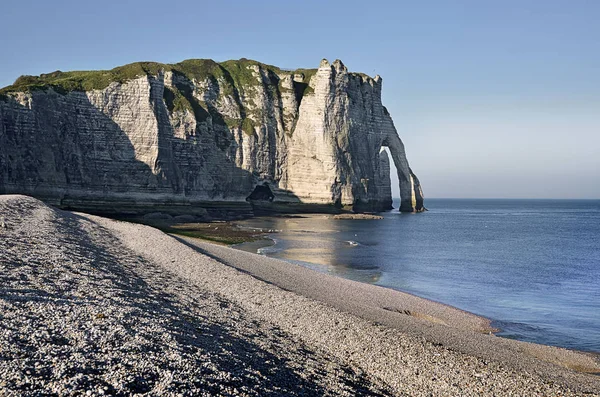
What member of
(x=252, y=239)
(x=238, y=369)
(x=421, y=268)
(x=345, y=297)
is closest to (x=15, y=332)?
(x=238, y=369)

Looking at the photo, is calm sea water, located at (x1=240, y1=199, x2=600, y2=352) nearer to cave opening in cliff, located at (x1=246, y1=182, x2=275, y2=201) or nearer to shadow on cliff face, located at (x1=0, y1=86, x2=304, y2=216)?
shadow on cliff face, located at (x1=0, y1=86, x2=304, y2=216)

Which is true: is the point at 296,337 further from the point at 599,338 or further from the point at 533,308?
the point at 533,308

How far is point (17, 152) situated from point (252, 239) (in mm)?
38491

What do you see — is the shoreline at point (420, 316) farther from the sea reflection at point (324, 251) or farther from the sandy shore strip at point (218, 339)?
the sea reflection at point (324, 251)

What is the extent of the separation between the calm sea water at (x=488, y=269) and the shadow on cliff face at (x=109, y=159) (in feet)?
89.6

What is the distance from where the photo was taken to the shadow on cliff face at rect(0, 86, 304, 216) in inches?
2601

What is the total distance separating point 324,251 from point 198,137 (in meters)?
50.9

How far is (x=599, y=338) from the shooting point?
61.2 feet

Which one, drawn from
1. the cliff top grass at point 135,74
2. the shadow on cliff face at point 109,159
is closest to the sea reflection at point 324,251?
the shadow on cliff face at point 109,159

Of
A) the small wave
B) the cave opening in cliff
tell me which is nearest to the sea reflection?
the small wave

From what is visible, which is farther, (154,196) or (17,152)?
(154,196)

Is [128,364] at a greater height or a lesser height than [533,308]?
greater

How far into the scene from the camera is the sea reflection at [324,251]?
109ft

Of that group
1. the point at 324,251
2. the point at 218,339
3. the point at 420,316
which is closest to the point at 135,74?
the point at 324,251
